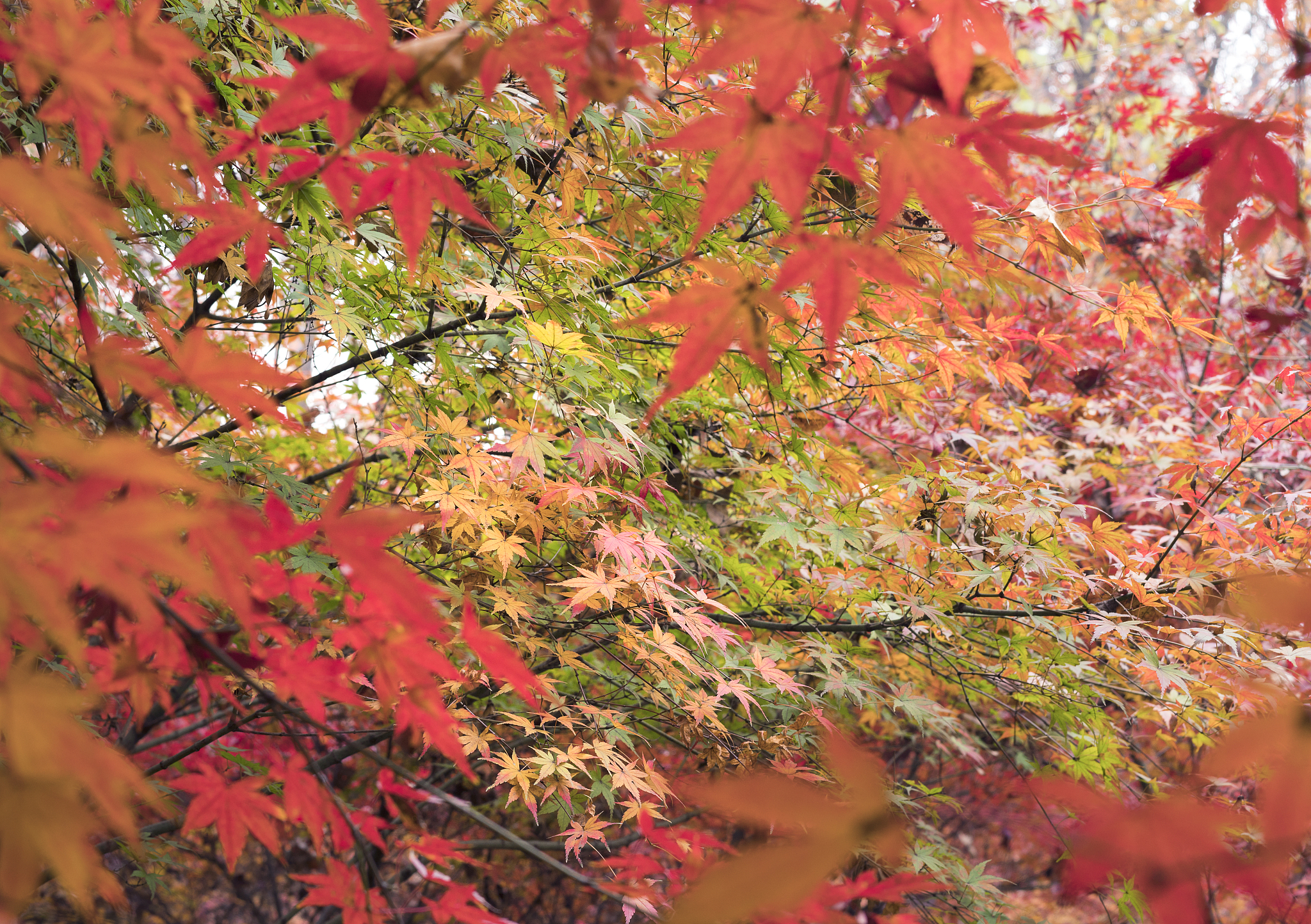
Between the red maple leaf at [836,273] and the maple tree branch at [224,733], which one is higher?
the red maple leaf at [836,273]

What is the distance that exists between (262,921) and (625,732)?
3827 millimetres

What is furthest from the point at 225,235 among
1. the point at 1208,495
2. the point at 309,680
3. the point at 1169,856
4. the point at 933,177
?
the point at 1208,495

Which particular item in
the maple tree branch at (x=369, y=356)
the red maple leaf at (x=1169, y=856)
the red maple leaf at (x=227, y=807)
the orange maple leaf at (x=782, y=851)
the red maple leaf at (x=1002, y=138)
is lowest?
the red maple leaf at (x=227, y=807)

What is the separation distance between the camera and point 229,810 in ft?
4.42

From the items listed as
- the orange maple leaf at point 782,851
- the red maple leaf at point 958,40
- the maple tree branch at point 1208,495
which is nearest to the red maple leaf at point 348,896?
the orange maple leaf at point 782,851

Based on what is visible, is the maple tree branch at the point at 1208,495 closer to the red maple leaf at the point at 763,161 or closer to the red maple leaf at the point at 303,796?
the red maple leaf at the point at 763,161

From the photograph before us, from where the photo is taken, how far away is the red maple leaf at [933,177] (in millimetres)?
849

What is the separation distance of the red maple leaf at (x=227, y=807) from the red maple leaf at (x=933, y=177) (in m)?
1.41

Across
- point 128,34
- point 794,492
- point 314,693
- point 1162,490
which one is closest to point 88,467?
point 314,693

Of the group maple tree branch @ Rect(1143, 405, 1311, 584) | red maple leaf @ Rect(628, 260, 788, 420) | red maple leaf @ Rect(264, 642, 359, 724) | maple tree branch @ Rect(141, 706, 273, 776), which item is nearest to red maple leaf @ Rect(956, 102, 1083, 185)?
red maple leaf @ Rect(628, 260, 788, 420)

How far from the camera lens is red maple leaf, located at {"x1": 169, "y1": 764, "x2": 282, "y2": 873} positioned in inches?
52.0

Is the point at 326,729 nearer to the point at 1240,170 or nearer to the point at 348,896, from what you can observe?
the point at 348,896

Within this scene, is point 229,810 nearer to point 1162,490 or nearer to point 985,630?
point 985,630

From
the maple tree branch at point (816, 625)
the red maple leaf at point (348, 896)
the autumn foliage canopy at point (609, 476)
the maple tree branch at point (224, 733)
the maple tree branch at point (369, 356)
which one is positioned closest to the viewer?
the autumn foliage canopy at point (609, 476)
